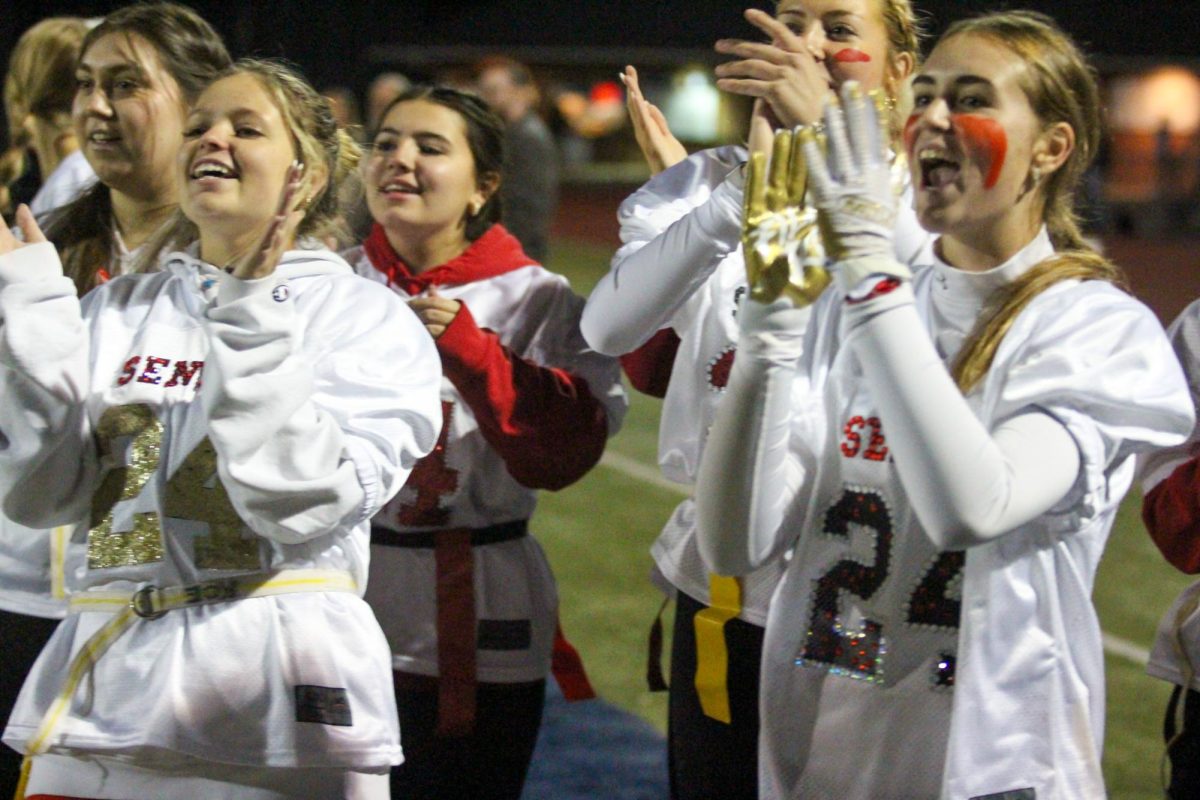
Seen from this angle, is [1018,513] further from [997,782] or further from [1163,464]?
[1163,464]

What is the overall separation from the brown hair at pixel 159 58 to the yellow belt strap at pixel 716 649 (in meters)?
1.27

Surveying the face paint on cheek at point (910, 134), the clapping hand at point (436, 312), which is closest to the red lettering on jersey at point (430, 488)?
the clapping hand at point (436, 312)

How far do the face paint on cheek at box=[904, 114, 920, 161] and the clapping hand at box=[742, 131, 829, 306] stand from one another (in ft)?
0.93

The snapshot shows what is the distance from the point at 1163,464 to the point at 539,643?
1.26m

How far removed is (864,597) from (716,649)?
1.78ft

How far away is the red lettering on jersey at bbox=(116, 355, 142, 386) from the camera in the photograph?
2.20 m

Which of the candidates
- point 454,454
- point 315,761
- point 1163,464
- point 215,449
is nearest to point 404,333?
point 215,449

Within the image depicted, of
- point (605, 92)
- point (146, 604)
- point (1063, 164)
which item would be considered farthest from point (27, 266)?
point (605, 92)

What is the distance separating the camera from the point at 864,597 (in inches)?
83.0

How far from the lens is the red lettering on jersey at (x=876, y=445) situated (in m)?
2.10

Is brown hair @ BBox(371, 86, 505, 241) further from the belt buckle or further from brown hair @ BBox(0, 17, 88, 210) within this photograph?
the belt buckle

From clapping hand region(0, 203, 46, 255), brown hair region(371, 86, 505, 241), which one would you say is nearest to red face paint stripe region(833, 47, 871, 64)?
brown hair region(371, 86, 505, 241)

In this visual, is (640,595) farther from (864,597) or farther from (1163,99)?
(1163,99)

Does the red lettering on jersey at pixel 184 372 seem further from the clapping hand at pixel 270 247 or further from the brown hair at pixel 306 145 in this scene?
the brown hair at pixel 306 145
